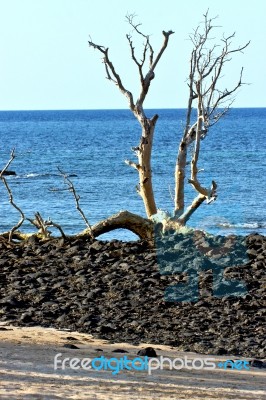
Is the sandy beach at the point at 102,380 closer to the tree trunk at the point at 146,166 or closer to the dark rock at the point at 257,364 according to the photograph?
the dark rock at the point at 257,364

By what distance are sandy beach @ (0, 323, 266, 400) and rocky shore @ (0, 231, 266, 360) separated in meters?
1.20

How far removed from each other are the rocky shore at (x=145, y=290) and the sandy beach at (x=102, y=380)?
120cm

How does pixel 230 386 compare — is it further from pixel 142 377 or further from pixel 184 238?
pixel 184 238

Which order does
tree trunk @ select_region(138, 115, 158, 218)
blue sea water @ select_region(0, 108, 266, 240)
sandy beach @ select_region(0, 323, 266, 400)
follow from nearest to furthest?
1. sandy beach @ select_region(0, 323, 266, 400)
2. tree trunk @ select_region(138, 115, 158, 218)
3. blue sea water @ select_region(0, 108, 266, 240)

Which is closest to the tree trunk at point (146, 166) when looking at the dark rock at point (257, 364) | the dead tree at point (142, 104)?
the dead tree at point (142, 104)

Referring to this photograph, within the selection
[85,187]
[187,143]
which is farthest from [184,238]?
[85,187]

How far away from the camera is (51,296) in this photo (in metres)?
13.2

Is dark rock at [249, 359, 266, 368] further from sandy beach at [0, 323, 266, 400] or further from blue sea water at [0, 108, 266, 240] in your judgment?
blue sea water at [0, 108, 266, 240]

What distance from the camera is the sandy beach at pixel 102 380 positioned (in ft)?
25.7

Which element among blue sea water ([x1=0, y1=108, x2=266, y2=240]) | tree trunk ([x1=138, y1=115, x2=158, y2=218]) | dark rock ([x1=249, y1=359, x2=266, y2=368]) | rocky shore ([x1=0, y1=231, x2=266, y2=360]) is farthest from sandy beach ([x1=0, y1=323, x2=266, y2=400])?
tree trunk ([x1=138, y1=115, x2=158, y2=218])

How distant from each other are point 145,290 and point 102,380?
511 cm

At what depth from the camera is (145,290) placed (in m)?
13.4

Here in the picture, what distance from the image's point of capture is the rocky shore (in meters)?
11.2

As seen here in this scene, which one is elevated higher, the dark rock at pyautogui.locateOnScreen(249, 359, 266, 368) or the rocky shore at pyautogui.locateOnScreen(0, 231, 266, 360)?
the rocky shore at pyautogui.locateOnScreen(0, 231, 266, 360)
